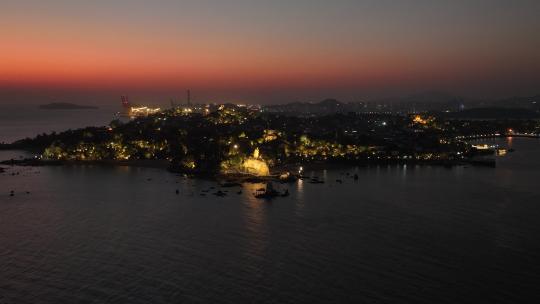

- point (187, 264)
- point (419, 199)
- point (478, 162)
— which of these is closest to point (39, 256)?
point (187, 264)

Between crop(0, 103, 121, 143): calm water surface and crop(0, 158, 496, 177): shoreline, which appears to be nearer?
crop(0, 158, 496, 177): shoreline

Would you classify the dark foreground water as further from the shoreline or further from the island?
the shoreline

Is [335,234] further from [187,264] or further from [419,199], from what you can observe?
[419,199]

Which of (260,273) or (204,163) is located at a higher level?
(204,163)

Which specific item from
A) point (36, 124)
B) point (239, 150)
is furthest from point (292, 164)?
point (36, 124)

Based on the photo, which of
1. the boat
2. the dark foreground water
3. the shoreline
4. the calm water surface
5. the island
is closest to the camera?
the dark foreground water

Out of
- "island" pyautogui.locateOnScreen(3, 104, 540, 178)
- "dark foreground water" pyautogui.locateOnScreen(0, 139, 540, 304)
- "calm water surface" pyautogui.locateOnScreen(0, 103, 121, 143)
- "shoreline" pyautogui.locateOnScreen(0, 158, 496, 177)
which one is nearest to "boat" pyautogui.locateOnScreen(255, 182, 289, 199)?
"dark foreground water" pyautogui.locateOnScreen(0, 139, 540, 304)

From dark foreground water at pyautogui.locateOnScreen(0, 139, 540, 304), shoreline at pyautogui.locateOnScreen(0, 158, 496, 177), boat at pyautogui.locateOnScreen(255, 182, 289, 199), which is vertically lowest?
dark foreground water at pyautogui.locateOnScreen(0, 139, 540, 304)

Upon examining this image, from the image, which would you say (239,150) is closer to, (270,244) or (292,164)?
(292,164)
